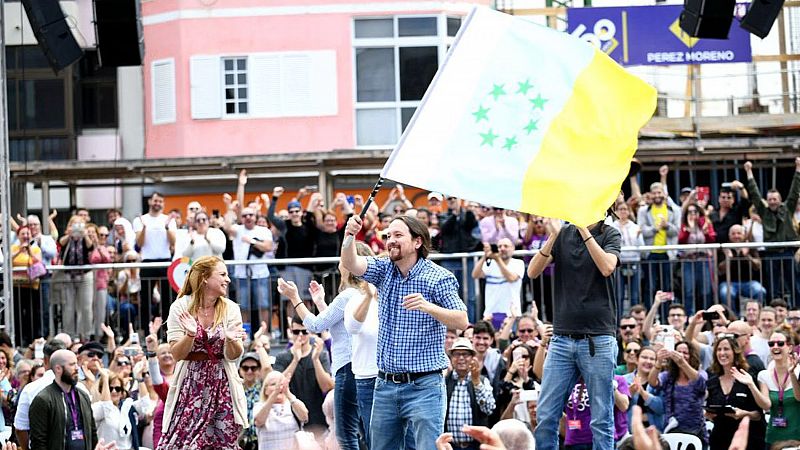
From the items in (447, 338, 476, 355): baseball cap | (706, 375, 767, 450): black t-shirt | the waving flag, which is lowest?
(706, 375, 767, 450): black t-shirt

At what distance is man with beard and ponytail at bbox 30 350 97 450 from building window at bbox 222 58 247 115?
19924 mm

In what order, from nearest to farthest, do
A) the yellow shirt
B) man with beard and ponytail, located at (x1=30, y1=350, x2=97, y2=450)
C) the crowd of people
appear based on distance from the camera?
the crowd of people
man with beard and ponytail, located at (x1=30, y1=350, x2=97, y2=450)
the yellow shirt

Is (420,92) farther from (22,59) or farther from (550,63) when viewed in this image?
(550,63)

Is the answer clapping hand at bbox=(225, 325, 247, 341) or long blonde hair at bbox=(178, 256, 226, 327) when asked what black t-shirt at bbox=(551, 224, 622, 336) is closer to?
clapping hand at bbox=(225, 325, 247, 341)

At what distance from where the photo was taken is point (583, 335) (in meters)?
10.8

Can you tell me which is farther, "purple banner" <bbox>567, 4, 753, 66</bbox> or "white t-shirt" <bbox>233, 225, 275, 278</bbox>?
"purple banner" <bbox>567, 4, 753, 66</bbox>

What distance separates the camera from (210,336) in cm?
1064

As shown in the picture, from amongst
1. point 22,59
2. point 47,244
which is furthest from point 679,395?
point 22,59

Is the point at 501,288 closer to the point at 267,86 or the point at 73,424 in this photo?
the point at 73,424

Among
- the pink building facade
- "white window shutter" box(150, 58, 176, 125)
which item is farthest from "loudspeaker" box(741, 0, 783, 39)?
"white window shutter" box(150, 58, 176, 125)

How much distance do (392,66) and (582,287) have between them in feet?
73.6

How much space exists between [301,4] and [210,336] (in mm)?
23694

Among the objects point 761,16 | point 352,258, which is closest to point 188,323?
point 352,258

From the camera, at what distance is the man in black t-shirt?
1073 centimetres
